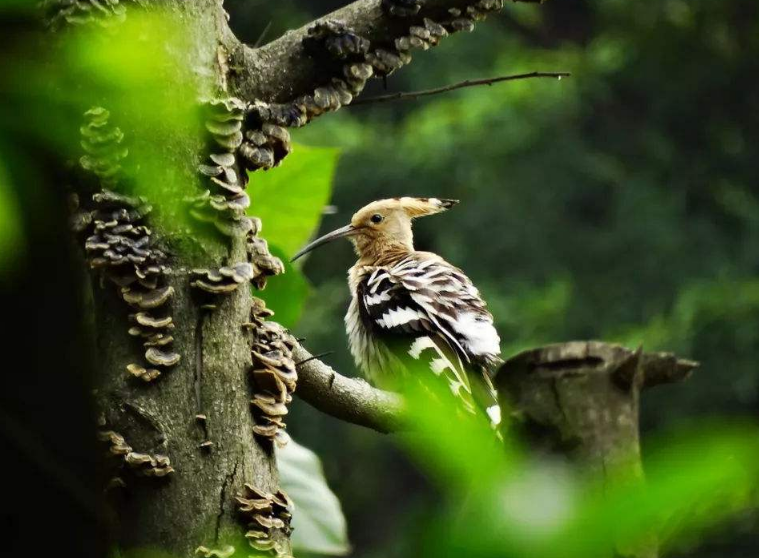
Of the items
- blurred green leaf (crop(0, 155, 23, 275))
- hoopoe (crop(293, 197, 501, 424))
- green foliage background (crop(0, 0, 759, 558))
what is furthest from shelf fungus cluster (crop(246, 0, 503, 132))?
green foliage background (crop(0, 0, 759, 558))

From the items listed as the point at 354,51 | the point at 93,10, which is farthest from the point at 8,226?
the point at 354,51

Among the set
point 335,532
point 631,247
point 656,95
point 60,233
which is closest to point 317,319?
point 631,247

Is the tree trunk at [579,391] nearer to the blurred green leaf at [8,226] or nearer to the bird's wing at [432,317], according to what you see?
the bird's wing at [432,317]

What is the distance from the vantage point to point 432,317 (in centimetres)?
304

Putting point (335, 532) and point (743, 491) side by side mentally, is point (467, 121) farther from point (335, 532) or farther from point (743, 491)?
point (743, 491)

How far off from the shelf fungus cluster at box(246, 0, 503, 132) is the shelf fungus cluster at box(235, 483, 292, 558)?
425mm

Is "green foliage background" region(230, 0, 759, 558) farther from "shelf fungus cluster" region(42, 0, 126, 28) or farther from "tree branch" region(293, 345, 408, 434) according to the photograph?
"shelf fungus cluster" region(42, 0, 126, 28)

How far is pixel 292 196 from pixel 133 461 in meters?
0.88

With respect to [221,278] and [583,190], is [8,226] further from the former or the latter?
[583,190]

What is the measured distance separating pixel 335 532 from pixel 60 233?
4.73 ft

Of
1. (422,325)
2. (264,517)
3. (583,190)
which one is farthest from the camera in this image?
(583,190)

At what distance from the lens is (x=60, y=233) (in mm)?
568

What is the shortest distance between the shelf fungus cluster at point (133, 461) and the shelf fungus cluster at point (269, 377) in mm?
115

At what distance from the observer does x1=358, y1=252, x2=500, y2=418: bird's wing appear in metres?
2.93
